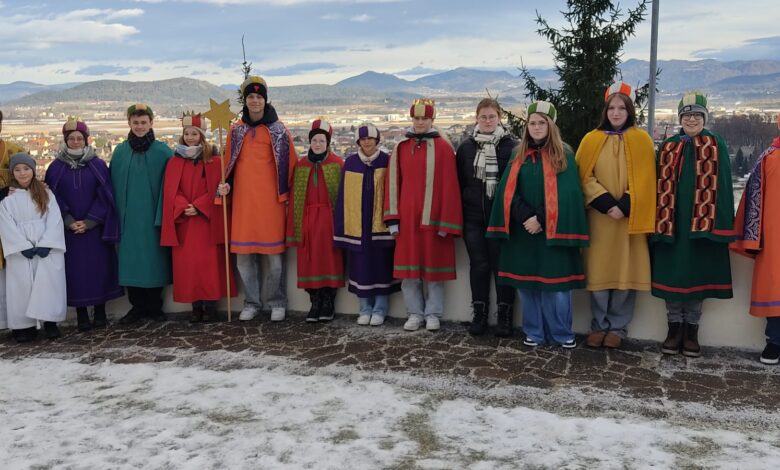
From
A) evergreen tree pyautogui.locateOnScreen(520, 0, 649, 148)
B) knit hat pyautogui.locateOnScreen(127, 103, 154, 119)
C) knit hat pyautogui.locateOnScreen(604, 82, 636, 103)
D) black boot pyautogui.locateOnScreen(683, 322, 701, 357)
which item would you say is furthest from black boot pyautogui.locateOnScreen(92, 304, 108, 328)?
evergreen tree pyautogui.locateOnScreen(520, 0, 649, 148)

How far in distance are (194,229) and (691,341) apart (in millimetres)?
4149

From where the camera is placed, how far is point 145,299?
263 inches

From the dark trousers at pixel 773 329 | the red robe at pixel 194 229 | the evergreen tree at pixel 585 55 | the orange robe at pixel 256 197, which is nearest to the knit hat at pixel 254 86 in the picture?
the orange robe at pixel 256 197

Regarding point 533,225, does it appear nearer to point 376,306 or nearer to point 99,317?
point 376,306

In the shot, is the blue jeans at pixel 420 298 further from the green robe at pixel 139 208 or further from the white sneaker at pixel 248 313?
the green robe at pixel 139 208

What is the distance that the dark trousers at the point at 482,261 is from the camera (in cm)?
572

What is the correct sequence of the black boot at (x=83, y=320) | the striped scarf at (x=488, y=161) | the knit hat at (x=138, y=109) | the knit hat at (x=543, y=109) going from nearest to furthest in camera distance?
the knit hat at (x=543, y=109)
the striped scarf at (x=488, y=161)
the knit hat at (x=138, y=109)
the black boot at (x=83, y=320)

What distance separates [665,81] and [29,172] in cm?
1567

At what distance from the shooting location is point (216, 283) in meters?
6.47

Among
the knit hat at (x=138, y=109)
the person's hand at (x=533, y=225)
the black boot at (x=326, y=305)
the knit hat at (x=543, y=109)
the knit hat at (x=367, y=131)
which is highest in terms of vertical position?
the knit hat at (x=138, y=109)

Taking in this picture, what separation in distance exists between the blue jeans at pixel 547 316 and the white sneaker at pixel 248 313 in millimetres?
2458

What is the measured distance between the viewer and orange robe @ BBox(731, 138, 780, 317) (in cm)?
493

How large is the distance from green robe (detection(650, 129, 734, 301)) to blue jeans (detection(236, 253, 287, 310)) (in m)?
3.18

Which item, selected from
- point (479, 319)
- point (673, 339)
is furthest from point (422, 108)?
point (673, 339)
